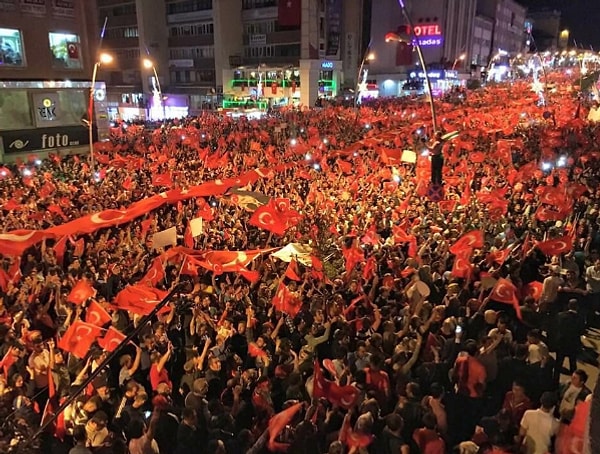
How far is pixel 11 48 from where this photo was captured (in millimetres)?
22406

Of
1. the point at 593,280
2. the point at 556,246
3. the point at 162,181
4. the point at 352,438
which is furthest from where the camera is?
the point at 162,181

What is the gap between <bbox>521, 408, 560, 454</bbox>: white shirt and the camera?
4586 millimetres

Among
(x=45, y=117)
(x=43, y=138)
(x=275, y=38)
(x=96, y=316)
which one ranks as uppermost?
(x=275, y=38)

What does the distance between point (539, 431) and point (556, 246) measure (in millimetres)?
4331

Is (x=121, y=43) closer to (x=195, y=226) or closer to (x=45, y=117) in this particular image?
(x=45, y=117)

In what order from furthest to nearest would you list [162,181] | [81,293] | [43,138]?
[43,138], [162,181], [81,293]

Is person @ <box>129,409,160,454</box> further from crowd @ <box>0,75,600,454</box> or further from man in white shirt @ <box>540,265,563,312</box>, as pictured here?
man in white shirt @ <box>540,265,563,312</box>

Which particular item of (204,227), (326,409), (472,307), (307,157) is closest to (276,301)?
(326,409)

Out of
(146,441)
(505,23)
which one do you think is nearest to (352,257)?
(146,441)

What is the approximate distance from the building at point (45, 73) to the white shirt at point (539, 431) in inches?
872

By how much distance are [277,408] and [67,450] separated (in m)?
2.01

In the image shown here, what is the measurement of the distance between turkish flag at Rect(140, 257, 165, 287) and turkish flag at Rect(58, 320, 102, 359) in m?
1.61

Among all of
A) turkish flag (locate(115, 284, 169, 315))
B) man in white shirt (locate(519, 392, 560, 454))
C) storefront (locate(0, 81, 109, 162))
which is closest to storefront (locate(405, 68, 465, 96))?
storefront (locate(0, 81, 109, 162))

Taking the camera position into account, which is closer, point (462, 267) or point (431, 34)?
point (462, 267)
